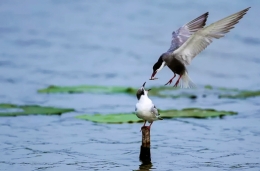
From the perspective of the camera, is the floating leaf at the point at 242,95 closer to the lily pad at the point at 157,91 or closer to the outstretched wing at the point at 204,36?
the lily pad at the point at 157,91

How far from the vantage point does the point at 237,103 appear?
1104cm

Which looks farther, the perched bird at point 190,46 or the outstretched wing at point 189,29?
the outstretched wing at point 189,29

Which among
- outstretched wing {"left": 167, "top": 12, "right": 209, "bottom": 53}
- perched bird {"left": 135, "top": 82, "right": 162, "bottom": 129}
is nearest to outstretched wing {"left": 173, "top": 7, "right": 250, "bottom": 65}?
outstretched wing {"left": 167, "top": 12, "right": 209, "bottom": 53}

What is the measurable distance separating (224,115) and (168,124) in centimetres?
86

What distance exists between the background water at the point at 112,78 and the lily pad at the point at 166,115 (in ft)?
0.27

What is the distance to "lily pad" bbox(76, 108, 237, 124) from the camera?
9.62 m

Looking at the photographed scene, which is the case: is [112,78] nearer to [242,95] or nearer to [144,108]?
[242,95]

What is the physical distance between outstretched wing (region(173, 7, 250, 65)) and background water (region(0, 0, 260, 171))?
1080 mm

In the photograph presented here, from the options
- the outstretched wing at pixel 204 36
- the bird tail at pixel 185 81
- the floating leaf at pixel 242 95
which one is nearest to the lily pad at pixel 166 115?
the bird tail at pixel 185 81

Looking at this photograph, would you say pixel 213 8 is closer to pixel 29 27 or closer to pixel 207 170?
pixel 29 27

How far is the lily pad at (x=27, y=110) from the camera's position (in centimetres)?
1004

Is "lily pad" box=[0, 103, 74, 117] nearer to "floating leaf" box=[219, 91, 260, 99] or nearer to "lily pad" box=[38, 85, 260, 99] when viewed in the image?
"lily pad" box=[38, 85, 260, 99]

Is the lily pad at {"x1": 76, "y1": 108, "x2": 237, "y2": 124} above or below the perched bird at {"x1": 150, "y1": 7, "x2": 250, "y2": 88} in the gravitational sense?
below

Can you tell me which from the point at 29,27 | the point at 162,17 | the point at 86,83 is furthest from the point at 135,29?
the point at 86,83
